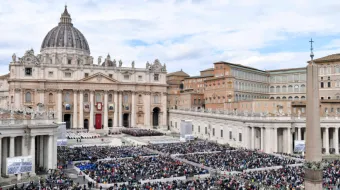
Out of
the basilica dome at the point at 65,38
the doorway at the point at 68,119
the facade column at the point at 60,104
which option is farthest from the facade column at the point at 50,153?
the basilica dome at the point at 65,38

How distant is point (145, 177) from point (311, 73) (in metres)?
18.5

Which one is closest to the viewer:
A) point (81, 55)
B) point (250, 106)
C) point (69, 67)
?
point (250, 106)

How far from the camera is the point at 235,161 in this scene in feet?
128

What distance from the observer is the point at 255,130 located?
5353cm

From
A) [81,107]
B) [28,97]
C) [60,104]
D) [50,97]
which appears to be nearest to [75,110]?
[81,107]

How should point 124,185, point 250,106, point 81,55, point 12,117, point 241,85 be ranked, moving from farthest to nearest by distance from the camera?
point 81,55 → point 241,85 → point 250,106 → point 12,117 → point 124,185

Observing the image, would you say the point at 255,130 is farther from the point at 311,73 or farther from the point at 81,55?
the point at 81,55

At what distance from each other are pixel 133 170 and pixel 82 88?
5046 cm

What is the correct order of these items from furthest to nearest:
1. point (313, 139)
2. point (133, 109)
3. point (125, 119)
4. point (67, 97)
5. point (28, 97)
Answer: point (125, 119)
point (133, 109)
point (67, 97)
point (28, 97)
point (313, 139)

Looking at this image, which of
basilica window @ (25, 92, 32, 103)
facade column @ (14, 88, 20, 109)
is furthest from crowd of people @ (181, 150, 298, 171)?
basilica window @ (25, 92, 32, 103)

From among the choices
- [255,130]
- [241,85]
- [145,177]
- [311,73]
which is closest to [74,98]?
[241,85]

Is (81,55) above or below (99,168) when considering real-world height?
above

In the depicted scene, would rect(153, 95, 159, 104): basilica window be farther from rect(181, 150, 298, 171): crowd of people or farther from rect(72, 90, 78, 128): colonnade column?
rect(181, 150, 298, 171): crowd of people

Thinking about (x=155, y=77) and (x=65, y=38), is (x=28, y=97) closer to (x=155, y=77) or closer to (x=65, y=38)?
(x=65, y=38)
